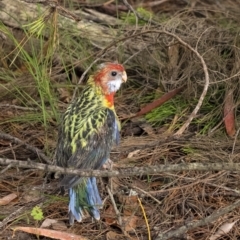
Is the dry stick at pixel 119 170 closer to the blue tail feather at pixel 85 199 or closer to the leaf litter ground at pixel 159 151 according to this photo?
the leaf litter ground at pixel 159 151

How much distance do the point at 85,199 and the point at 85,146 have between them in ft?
1.01

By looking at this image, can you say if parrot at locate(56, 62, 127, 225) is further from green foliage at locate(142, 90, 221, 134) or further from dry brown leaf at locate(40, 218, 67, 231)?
green foliage at locate(142, 90, 221, 134)

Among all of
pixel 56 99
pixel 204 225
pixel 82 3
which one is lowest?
pixel 204 225

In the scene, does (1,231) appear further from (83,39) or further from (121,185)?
(83,39)

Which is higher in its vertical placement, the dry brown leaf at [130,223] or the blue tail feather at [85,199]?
the blue tail feather at [85,199]

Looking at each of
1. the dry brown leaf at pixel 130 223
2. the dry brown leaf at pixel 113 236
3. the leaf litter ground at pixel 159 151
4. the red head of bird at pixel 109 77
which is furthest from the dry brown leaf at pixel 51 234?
the red head of bird at pixel 109 77

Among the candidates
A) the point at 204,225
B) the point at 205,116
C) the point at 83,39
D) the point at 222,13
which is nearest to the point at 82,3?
the point at 83,39

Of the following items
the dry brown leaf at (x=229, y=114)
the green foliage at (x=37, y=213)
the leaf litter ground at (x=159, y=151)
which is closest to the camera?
the green foliage at (x=37, y=213)

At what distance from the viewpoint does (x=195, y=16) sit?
20.1 feet

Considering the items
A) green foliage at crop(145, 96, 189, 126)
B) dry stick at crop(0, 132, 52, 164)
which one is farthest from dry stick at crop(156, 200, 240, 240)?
green foliage at crop(145, 96, 189, 126)

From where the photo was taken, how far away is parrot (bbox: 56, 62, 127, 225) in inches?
156

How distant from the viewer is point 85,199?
402 centimetres

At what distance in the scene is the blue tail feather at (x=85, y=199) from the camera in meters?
3.97

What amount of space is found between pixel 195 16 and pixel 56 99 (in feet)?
5.71
